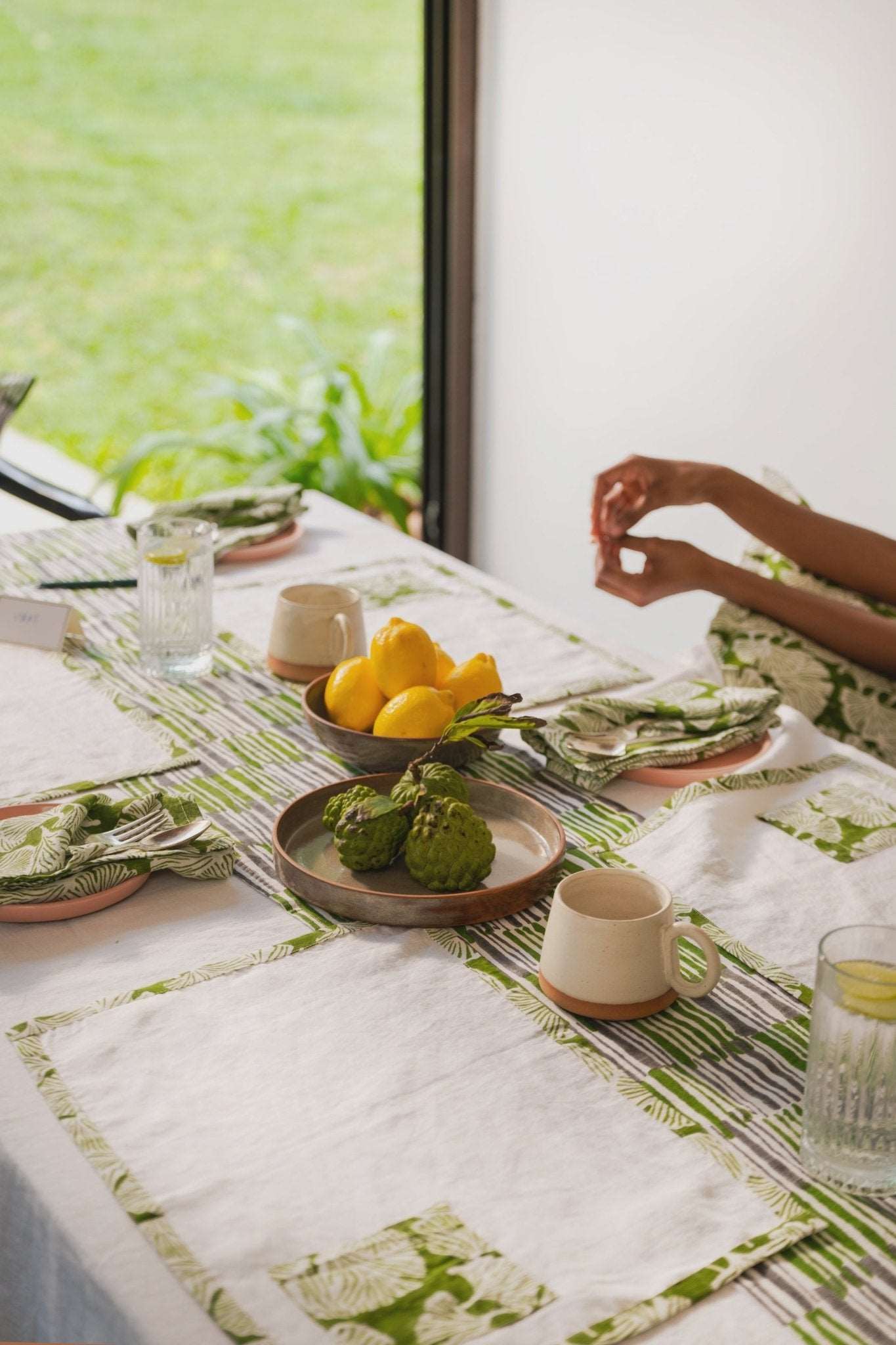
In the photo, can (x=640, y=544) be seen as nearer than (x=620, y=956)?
No

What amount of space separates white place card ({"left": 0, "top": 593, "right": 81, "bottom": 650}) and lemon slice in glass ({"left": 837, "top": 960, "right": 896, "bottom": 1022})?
41.2 inches

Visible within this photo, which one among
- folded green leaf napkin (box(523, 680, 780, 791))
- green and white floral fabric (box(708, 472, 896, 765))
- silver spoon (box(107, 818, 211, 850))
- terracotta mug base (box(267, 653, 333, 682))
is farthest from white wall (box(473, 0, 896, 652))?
silver spoon (box(107, 818, 211, 850))

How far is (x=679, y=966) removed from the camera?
0.94 metres

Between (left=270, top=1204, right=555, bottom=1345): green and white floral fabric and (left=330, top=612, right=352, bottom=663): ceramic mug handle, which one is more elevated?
(left=330, top=612, right=352, bottom=663): ceramic mug handle

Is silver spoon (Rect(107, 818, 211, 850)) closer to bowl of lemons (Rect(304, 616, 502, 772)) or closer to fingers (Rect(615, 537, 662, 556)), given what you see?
bowl of lemons (Rect(304, 616, 502, 772))

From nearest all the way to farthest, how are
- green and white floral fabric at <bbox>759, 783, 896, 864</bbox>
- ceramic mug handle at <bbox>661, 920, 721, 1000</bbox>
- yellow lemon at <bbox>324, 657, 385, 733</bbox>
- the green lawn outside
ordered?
ceramic mug handle at <bbox>661, 920, 721, 1000</bbox>
green and white floral fabric at <bbox>759, 783, 896, 864</bbox>
yellow lemon at <bbox>324, 657, 385, 733</bbox>
the green lawn outside

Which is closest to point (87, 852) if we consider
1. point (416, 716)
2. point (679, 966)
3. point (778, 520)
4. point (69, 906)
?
point (69, 906)

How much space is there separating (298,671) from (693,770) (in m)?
0.44

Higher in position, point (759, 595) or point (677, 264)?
point (677, 264)

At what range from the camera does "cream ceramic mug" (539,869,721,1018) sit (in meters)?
0.93

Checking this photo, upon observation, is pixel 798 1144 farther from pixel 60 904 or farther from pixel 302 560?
pixel 302 560

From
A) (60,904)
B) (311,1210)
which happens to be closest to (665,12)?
(60,904)

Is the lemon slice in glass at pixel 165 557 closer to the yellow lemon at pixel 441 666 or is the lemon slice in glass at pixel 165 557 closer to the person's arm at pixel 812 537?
the yellow lemon at pixel 441 666

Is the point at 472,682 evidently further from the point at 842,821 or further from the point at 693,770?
the point at 842,821
